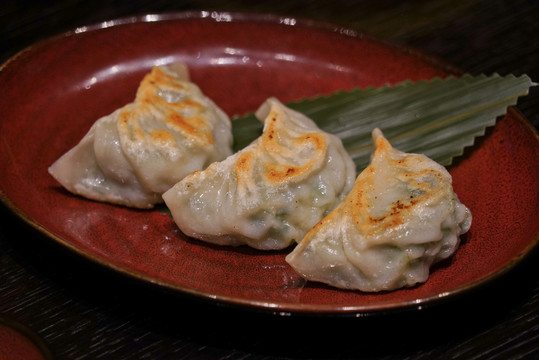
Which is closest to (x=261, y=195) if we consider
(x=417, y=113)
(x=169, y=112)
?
(x=169, y=112)

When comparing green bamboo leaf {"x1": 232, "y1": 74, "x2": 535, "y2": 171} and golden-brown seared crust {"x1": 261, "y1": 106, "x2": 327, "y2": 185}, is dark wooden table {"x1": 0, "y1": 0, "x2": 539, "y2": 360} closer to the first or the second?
golden-brown seared crust {"x1": 261, "y1": 106, "x2": 327, "y2": 185}

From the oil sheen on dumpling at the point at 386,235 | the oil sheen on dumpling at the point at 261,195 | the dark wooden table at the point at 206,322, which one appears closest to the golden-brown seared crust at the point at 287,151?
the oil sheen on dumpling at the point at 261,195

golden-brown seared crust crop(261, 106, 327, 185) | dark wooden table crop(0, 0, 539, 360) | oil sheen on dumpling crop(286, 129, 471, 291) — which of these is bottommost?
A: dark wooden table crop(0, 0, 539, 360)

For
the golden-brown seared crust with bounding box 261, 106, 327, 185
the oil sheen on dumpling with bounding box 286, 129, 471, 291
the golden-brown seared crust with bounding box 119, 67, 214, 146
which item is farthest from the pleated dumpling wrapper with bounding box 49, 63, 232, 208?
the oil sheen on dumpling with bounding box 286, 129, 471, 291

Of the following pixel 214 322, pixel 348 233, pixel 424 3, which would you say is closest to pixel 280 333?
pixel 214 322

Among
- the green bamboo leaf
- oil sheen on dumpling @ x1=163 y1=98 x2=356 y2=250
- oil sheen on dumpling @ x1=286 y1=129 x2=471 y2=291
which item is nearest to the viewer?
oil sheen on dumpling @ x1=286 y1=129 x2=471 y2=291

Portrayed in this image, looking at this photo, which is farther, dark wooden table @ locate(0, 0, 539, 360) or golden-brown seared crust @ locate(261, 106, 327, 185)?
golden-brown seared crust @ locate(261, 106, 327, 185)

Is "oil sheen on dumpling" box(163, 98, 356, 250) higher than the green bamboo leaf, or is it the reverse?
the green bamboo leaf

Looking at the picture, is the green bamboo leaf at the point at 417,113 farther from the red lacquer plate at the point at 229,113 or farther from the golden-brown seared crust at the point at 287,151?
the golden-brown seared crust at the point at 287,151
